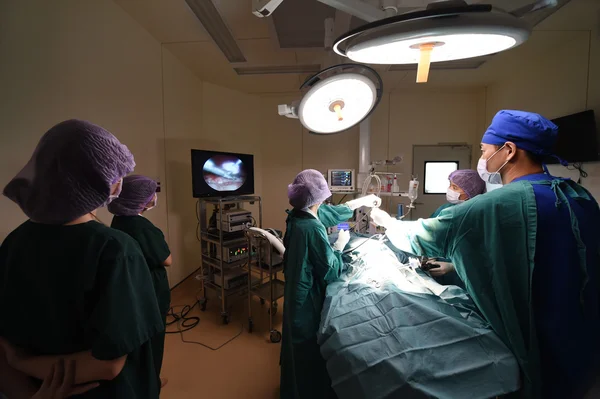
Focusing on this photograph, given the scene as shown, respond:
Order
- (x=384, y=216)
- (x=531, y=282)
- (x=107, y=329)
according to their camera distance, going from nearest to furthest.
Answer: (x=107, y=329) < (x=531, y=282) < (x=384, y=216)

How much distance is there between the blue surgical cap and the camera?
99cm

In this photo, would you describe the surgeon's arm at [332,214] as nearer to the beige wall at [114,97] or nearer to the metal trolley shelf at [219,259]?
the metal trolley shelf at [219,259]

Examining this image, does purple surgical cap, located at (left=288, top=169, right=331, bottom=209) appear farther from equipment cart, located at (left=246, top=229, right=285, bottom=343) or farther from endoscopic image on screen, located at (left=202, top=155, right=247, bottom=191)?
endoscopic image on screen, located at (left=202, top=155, right=247, bottom=191)

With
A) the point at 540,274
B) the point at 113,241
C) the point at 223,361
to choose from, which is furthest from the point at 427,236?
the point at 223,361

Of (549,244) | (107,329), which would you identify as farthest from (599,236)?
(107,329)

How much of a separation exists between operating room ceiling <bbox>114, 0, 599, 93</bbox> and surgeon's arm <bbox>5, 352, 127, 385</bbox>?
1.73 meters

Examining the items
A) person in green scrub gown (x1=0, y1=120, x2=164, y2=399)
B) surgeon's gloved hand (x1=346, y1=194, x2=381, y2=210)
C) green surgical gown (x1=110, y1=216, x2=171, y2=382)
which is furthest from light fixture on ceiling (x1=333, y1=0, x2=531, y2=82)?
green surgical gown (x1=110, y1=216, x2=171, y2=382)

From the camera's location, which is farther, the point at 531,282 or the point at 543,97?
the point at 543,97

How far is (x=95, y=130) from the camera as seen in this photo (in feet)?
2.47

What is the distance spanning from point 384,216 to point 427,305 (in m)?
0.52

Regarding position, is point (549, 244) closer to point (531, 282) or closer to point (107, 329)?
point (531, 282)

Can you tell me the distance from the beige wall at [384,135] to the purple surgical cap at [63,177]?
357 centimetres

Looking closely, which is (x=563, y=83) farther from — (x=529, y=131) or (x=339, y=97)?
(x=339, y=97)

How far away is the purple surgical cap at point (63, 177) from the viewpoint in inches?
26.8
